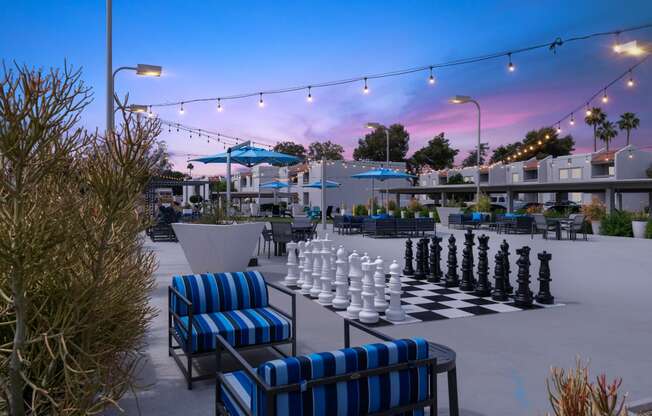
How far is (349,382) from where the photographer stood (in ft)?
6.05

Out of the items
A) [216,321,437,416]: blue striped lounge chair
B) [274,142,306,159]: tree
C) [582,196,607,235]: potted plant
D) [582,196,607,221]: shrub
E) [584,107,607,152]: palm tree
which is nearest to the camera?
[216,321,437,416]: blue striped lounge chair

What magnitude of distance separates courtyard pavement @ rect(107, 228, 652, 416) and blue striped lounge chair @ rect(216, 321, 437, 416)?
65 cm

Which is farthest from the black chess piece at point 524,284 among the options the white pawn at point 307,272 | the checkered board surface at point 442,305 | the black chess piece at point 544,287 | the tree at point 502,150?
the tree at point 502,150

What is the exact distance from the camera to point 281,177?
43906 millimetres

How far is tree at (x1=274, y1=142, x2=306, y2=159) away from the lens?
223ft

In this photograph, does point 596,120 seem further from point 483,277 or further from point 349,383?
point 349,383

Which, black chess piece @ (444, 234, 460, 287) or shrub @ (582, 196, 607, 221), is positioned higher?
shrub @ (582, 196, 607, 221)

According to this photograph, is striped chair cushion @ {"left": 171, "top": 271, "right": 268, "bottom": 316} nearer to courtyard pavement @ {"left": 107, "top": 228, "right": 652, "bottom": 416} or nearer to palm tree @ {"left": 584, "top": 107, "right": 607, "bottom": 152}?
courtyard pavement @ {"left": 107, "top": 228, "right": 652, "bottom": 416}

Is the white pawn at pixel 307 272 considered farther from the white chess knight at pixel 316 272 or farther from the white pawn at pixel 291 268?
the white pawn at pixel 291 268

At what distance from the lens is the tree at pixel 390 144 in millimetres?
62438

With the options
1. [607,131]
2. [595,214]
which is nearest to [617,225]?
[595,214]

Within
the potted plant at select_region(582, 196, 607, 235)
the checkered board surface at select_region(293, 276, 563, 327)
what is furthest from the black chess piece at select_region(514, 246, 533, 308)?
the potted plant at select_region(582, 196, 607, 235)

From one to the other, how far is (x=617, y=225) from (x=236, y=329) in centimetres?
1809

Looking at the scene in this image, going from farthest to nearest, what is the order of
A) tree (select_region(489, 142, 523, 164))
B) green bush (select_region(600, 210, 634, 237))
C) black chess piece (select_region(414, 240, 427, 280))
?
1. tree (select_region(489, 142, 523, 164))
2. green bush (select_region(600, 210, 634, 237))
3. black chess piece (select_region(414, 240, 427, 280))
